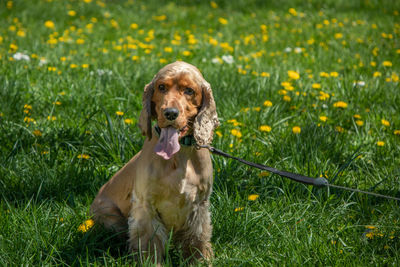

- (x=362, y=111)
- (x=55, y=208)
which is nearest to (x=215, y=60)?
(x=362, y=111)

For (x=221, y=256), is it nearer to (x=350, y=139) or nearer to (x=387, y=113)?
(x=350, y=139)

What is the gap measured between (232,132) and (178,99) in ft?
4.44

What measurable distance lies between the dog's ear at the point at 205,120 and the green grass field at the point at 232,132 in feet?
2.10

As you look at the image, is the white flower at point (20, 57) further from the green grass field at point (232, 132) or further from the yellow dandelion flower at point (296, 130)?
the yellow dandelion flower at point (296, 130)

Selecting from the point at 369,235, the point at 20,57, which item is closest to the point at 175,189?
the point at 369,235

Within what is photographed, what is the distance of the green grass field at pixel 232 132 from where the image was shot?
2523 millimetres

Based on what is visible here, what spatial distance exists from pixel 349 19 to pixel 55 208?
677cm

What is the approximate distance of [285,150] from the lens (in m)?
3.41

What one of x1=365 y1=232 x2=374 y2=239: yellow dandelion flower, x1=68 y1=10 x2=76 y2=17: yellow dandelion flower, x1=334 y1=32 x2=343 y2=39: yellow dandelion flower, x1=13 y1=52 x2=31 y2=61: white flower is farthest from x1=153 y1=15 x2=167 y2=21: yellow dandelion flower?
x1=365 y1=232 x2=374 y2=239: yellow dandelion flower

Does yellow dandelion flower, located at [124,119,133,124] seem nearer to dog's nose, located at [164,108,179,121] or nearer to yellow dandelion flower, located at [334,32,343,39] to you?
dog's nose, located at [164,108,179,121]

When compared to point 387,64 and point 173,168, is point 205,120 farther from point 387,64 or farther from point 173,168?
point 387,64

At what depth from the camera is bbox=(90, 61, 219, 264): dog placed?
221cm

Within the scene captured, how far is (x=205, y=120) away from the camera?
2.30 meters

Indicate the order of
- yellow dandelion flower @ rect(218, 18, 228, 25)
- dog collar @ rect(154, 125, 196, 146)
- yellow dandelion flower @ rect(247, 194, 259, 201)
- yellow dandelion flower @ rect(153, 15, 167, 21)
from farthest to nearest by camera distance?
yellow dandelion flower @ rect(153, 15, 167, 21) < yellow dandelion flower @ rect(218, 18, 228, 25) < yellow dandelion flower @ rect(247, 194, 259, 201) < dog collar @ rect(154, 125, 196, 146)
